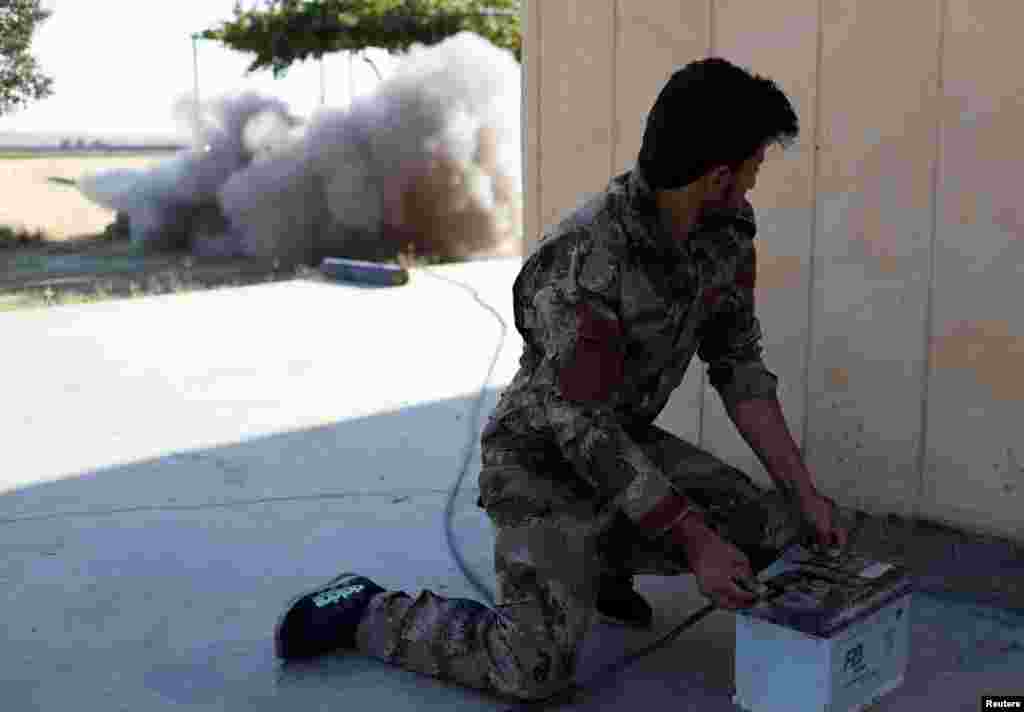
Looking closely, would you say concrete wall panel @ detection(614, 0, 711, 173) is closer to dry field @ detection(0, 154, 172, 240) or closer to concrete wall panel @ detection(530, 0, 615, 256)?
concrete wall panel @ detection(530, 0, 615, 256)

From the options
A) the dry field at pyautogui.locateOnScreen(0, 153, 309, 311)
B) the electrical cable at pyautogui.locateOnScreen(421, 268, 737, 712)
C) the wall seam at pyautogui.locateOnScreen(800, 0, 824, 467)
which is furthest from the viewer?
the dry field at pyautogui.locateOnScreen(0, 153, 309, 311)

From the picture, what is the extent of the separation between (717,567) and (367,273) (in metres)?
7.04

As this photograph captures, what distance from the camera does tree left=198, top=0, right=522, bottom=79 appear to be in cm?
2423

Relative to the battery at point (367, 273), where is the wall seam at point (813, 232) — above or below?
above

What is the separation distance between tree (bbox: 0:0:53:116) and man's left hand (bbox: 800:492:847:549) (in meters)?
17.9

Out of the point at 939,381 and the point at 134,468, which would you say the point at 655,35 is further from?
the point at 134,468

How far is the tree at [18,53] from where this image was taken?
1808 centimetres

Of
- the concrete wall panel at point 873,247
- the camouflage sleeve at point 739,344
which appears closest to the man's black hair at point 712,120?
the camouflage sleeve at point 739,344

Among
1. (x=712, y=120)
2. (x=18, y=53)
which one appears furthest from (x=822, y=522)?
(x=18, y=53)

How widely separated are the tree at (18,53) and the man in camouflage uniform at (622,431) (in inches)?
689

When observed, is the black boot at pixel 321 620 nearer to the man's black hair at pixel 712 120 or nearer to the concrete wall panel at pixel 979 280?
the man's black hair at pixel 712 120

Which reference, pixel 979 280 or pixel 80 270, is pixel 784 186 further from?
pixel 80 270

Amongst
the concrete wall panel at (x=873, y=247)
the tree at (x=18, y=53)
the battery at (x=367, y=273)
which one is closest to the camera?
the concrete wall panel at (x=873, y=247)

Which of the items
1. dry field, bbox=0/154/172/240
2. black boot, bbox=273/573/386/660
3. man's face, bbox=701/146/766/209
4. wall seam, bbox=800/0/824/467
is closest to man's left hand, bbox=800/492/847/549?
man's face, bbox=701/146/766/209
